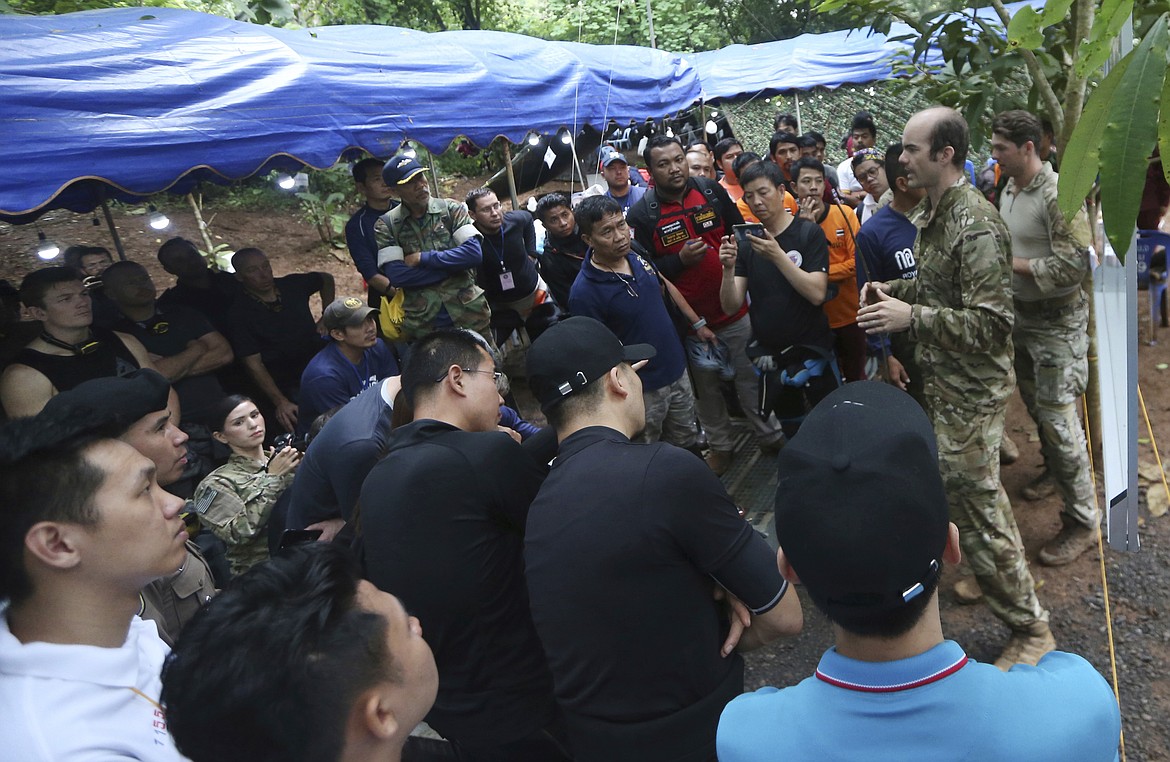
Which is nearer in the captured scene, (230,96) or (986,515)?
(986,515)

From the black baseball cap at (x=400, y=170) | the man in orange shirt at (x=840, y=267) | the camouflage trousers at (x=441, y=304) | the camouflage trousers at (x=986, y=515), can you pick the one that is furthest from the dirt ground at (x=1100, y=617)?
the black baseball cap at (x=400, y=170)

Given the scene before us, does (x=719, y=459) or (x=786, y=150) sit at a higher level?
(x=786, y=150)

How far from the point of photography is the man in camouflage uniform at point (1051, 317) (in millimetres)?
3479

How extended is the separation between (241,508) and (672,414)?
2.57m

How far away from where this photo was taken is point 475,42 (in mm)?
6328

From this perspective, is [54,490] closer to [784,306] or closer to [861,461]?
[861,461]

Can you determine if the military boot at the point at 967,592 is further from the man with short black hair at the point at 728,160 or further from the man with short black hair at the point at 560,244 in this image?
the man with short black hair at the point at 728,160

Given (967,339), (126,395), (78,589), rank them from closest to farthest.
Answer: (78,589) < (126,395) < (967,339)

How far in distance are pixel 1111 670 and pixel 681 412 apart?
2.52 meters

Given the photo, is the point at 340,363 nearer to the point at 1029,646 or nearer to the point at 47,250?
the point at 1029,646

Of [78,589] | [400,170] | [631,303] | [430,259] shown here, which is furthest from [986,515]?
[400,170]

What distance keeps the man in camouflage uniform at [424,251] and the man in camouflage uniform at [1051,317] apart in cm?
333

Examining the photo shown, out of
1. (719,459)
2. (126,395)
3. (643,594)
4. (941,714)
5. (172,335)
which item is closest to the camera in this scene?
(941,714)

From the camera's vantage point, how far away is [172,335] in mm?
4715
